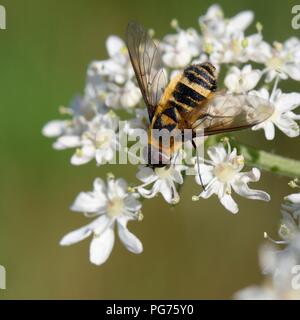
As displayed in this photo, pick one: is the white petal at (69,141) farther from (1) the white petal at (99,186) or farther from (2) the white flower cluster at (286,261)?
(2) the white flower cluster at (286,261)

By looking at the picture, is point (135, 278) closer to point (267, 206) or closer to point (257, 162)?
point (267, 206)

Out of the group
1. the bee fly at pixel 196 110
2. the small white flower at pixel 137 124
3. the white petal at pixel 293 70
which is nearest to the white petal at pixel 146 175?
the bee fly at pixel 196 110

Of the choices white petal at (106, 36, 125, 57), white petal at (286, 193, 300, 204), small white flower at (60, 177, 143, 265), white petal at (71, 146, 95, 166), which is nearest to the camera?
white petal at (286, 193, 300, 204)

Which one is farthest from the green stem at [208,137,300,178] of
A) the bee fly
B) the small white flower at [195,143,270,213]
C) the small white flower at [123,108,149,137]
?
the small white flower at [123,108,149,137]

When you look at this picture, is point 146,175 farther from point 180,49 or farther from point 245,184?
point 180,49

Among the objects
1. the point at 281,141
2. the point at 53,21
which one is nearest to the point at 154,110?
the point at 281,141

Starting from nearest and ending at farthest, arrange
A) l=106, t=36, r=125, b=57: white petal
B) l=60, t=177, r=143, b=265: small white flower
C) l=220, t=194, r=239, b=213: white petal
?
l=220, t=194, r=239, b=213: white petal → l=60, t=177, r=143, b=265: small white flower → l=106, t=36, r=125, b=57: white petal

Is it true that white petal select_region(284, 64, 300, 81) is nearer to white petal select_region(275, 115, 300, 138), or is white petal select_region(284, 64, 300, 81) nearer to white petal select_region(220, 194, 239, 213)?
white petal select_region(275, 115, 300, 138)
